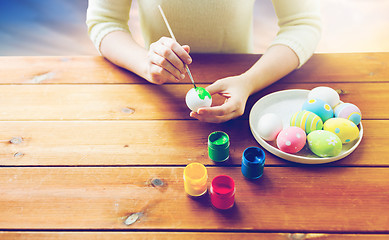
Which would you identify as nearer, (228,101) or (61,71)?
(228,101)

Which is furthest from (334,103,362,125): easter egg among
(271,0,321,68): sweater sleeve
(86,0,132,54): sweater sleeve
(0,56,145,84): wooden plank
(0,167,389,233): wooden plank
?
(86,0,132,54): sweater sleeve

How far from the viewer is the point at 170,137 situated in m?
0.81

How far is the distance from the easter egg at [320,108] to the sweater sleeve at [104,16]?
72 cm

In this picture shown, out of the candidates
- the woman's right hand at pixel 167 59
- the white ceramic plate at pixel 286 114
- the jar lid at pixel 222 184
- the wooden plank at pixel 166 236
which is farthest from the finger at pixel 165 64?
the wooden plank at pixel 166 236

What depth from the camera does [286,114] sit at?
0.86m

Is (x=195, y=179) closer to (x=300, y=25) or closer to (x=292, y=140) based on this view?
(x=292, y=140)

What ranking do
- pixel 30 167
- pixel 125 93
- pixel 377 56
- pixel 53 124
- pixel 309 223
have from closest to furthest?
pixel 309 223
pixel 30 167
pixel 53 124
pixel 125 93
pixel 377 56

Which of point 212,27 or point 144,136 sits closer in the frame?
point 144,136

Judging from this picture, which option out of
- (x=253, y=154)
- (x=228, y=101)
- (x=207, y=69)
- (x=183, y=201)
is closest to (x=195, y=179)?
(x=183, y=201)

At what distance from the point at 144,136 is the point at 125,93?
0.72ft

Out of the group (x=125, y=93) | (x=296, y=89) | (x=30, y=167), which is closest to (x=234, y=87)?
(x=296, y=89)

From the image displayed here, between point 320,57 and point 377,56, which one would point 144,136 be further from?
point 377,56

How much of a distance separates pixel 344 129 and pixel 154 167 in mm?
479

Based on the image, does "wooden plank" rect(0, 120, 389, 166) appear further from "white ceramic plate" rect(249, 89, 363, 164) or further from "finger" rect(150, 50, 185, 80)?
"finger" rect(150, 50, 185, 80)
